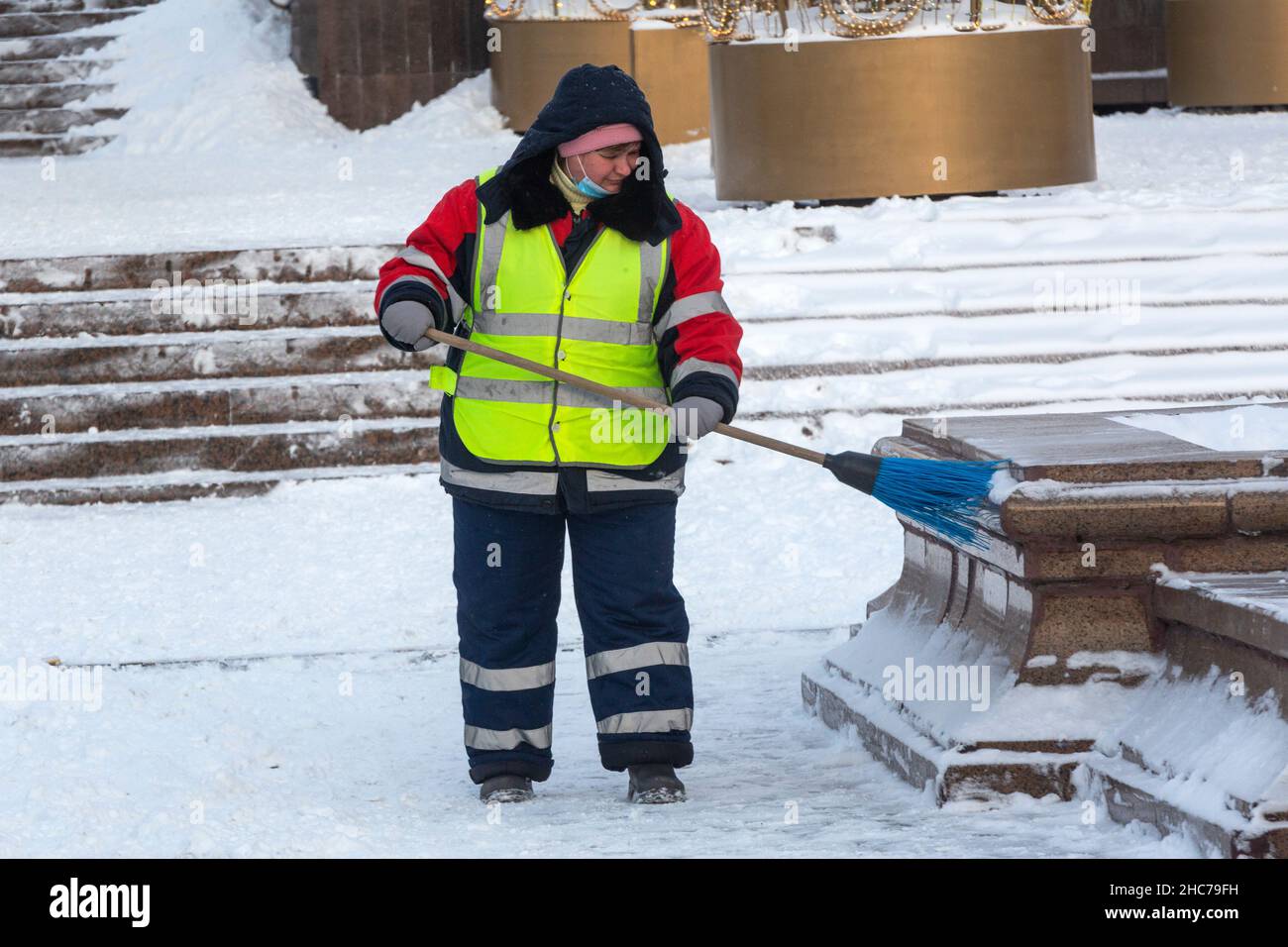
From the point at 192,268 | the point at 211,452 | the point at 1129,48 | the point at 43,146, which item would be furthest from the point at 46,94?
the point at 1129,48

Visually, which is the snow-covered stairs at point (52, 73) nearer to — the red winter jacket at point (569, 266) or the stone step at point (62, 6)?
the stone step at point (62, 6)

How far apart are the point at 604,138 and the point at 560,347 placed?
49cm

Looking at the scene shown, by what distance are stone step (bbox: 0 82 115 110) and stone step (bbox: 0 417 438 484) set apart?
7.40 metres

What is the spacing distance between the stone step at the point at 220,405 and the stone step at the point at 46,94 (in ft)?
23.5

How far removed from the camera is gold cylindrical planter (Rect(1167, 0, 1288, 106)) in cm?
1470

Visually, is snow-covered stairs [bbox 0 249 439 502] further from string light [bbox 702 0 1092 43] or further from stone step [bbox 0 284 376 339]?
string light [bbox 702 0 1092 43]

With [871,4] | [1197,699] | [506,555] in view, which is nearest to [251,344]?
[871,4]

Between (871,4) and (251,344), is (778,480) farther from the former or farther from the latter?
(871,4)

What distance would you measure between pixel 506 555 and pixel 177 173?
9464mm

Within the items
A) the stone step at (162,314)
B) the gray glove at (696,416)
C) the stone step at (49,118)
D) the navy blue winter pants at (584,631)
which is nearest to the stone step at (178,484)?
the stone step at (162,314)

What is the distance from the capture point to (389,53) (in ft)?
49.9

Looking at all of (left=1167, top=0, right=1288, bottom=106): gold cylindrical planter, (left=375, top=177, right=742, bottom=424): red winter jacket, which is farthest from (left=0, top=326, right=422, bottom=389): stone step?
(left=1167, top=0, right=1288, bottom=106): gold cylindrical planter

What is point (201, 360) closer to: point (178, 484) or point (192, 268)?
point (192, 268)

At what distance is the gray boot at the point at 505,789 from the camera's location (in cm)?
464
